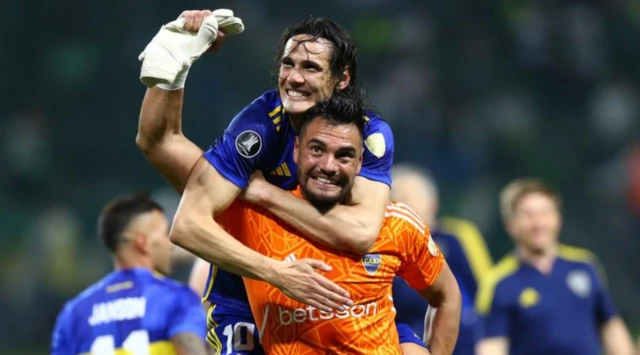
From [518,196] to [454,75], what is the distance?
5.83 metres

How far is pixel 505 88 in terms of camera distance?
41.0 feet

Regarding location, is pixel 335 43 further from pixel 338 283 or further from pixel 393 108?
pixel 393 108

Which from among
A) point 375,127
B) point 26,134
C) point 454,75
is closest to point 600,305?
point 375,127

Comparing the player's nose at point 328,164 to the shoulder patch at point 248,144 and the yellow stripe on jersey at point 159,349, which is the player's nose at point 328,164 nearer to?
the shoulder patch at point 248,144

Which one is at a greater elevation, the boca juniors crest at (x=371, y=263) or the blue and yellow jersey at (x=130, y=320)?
the boca juniors crest at (x=371, y=263)

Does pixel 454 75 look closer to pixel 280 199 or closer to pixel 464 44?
pixel 464 44

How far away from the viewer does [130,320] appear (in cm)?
503

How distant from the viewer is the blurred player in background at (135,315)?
197 inches

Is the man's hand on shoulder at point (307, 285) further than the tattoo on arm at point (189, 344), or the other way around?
the tattoo on arm at point (189, 344)

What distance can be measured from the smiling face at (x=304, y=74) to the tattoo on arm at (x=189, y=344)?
1437mm

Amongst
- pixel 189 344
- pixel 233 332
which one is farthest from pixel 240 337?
pixel 189 344

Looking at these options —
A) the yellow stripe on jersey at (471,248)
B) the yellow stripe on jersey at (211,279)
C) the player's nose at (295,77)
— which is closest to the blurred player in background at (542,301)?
the yellow stripe on jersey at (471,248)

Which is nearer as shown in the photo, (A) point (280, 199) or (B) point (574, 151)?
(A) point (280, 199)

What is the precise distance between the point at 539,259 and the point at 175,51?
365cm
